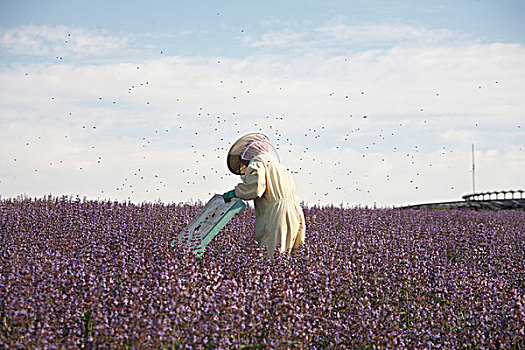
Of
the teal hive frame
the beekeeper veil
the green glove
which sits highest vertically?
the beekeeper veil

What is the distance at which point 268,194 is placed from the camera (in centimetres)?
606

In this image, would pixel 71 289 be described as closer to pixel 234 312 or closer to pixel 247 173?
pixel 234 312

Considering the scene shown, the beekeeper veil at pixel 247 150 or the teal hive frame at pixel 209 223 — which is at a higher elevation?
the beekeeper veil at pixel 247 150

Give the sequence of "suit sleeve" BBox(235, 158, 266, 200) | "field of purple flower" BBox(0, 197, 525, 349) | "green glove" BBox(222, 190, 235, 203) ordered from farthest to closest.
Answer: "green glove" BBox(222, 190, 235, 203), "suit sleeve" BBox(235, 158, 266, 200), "field of purple flower" BBox(0, 197, 525, 349)

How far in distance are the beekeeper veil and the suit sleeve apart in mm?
337

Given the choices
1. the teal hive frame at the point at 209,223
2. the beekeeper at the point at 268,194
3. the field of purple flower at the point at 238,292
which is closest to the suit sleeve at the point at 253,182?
the beekeeper at the point at 268,194

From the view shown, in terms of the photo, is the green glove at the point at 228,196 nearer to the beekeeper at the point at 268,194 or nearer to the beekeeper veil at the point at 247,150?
the beekeeper at the point at 268,194

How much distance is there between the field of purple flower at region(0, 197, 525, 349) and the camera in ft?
12.8

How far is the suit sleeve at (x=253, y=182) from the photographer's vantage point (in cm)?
581

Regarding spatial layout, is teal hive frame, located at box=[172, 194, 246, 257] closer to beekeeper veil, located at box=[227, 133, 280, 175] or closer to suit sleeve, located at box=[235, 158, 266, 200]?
suit sleeve, located at box=[235, 158, 266, 200]

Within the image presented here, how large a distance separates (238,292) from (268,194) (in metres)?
1.99

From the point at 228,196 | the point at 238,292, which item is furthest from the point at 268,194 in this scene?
the point at 238,292

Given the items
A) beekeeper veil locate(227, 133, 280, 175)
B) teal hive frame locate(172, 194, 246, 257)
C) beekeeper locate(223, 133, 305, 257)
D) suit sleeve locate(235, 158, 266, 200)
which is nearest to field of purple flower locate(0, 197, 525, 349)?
teal hive frame locate(172, 194, 246, 257)

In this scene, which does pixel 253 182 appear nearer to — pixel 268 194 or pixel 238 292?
pixel 268 194
